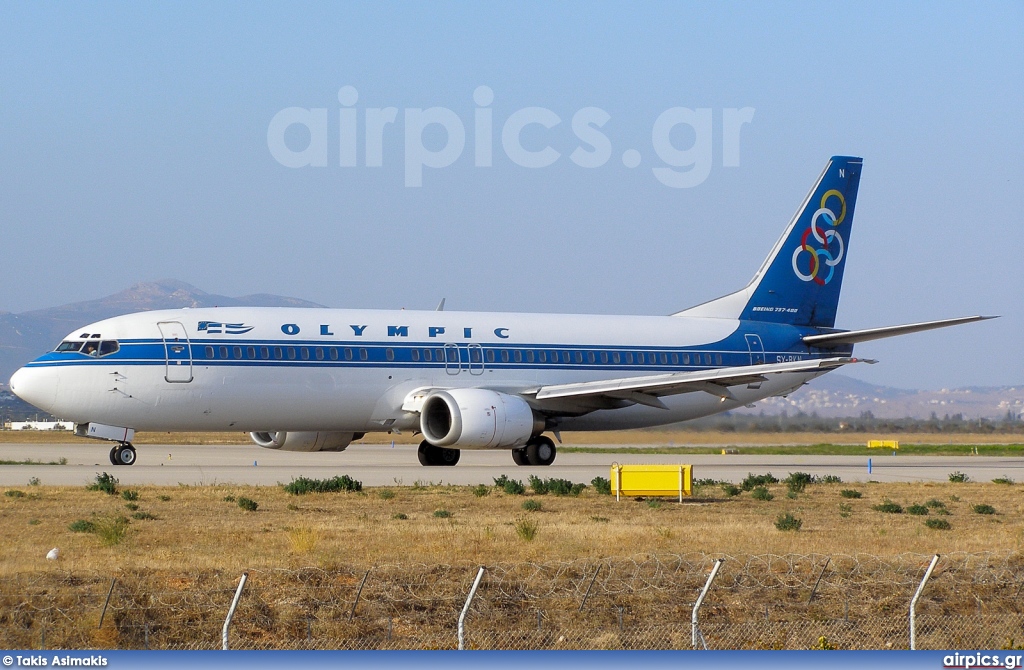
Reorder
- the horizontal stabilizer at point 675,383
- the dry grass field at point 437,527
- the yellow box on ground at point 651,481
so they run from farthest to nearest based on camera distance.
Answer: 1. the horizontal stabilizer at point 675,383
2. the yellow box on ground at point 651,481
3. the dry grass field at point 437,527

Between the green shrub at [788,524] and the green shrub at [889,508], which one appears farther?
the green shrub at [889,508]

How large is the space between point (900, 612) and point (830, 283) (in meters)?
29.2

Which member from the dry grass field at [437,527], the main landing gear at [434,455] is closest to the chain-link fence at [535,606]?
the dry grass field at [437,527]

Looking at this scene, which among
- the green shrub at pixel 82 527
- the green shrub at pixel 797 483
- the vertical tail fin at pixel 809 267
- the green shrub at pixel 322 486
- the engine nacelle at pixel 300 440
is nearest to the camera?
the green shrub at pixel 82 527

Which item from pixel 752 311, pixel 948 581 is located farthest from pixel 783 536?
pixel 752 311

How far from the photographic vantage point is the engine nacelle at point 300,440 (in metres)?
37.0

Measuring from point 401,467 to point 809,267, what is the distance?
49.3 feet

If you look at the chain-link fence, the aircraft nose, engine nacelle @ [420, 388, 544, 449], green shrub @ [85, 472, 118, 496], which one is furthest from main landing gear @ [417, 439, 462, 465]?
the chain-link fence

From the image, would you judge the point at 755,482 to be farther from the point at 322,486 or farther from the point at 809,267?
the point at 809,267

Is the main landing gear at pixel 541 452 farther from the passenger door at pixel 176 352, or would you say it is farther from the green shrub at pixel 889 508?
the green shrub at pixel 889 508

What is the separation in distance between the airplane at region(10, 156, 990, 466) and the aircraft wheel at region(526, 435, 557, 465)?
42 millimetres

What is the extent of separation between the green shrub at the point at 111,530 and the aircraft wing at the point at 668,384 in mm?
16639

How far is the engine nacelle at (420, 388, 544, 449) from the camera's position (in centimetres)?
3294

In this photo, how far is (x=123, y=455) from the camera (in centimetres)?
3419
